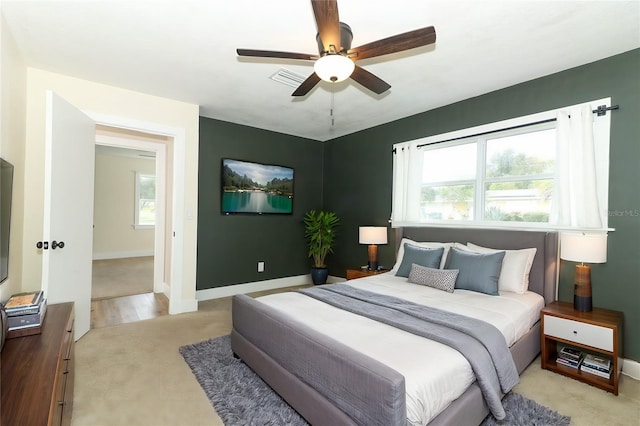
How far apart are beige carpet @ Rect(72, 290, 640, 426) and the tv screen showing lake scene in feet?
7.12

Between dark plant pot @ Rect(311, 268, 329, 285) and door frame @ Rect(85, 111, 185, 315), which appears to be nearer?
door frame @ Rect(85, 111, 185, 315)

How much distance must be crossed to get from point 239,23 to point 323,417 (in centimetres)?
261

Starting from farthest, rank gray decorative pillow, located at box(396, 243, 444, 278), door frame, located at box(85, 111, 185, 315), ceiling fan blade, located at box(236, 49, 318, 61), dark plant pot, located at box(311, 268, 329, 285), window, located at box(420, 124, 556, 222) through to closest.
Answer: dark plant pot, located at box(311, 268, 329, 285)
door frame, located at box(85, 111, 185, 315)
gray decorative pillow, located at box(396, 243, 444, 278)
window, located at box(420, 124, 556, 222)
ceiling fan blade, located at box(236, 49, 318, 61)

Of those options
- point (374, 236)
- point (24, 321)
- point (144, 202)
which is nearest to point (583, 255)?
point (374, 236)

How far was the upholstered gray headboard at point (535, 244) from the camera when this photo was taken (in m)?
2.85

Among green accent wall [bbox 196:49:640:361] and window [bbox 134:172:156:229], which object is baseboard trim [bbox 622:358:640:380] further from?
window [bbox 134:172:156:229]

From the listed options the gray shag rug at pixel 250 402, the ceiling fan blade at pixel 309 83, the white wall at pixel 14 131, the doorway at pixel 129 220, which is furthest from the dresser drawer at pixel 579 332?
the doorway at pixel 129 220

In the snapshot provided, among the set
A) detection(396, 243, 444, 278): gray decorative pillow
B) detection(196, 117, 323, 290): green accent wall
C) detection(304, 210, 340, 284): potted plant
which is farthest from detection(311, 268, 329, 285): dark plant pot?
detection(396, 243, 444, 278): gray decorative pillow

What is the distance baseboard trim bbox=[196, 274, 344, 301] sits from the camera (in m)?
4.48

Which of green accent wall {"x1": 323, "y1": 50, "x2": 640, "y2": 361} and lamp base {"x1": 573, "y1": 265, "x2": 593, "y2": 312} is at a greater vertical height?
green accent wall {"x1": 323, "y1": 50, "x2": 640, "y2": 361}

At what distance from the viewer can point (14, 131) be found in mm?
2576

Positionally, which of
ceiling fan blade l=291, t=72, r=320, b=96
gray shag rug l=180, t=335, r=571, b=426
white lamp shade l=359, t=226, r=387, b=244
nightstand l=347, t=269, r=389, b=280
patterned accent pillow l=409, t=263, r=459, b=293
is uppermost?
ceiling fan blade l=291, t=72, r=320, b=96

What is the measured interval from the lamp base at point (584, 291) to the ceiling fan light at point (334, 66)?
8.15 ft

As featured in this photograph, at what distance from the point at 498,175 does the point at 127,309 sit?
4.80m
